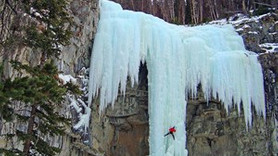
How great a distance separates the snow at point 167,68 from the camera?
10367 millimetres

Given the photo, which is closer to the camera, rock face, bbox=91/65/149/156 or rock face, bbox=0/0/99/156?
rock face, bbox=0/0/99/156

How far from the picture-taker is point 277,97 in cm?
1145

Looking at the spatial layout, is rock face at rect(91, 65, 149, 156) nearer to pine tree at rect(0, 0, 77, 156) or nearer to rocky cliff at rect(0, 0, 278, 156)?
rocky cliff at rect(0, 0, 278, 156)

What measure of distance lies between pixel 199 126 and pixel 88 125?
391 cm

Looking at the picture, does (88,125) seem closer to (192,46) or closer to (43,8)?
(192,46)

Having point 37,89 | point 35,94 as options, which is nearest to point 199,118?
point 37,89

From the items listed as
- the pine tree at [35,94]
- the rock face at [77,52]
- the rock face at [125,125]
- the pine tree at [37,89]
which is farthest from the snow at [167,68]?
the pine tree at [35,94]

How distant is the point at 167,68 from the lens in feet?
36.3

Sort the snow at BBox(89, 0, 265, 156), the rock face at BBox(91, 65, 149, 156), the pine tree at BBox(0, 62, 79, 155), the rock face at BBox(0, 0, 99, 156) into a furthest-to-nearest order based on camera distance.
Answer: the rock face at BBox(91, 65, 149, 156) → the snow at BBox(89, 0, 265, 156) → the rock face at BBox(0, 0, 99, 156) → the pine tree at BBox(0, 62, 79, 155)

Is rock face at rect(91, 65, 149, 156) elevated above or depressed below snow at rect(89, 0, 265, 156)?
below

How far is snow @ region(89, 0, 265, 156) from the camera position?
10367 millimetres

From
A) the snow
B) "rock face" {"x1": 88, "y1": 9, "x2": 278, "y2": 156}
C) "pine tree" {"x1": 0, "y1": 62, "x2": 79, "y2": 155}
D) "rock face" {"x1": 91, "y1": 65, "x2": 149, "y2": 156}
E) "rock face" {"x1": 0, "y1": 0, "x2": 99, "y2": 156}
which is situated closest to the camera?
"pine tree" {"x1": 0, "y1": 62, "x2": 79, "y2": 155}

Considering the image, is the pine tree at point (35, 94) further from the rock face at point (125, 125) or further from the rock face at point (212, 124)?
the rock face at point (212, 124)

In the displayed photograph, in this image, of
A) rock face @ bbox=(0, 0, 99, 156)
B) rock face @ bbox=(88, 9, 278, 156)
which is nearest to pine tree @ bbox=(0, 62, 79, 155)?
rock face @ bbox=(0, 0, 99, 156)
